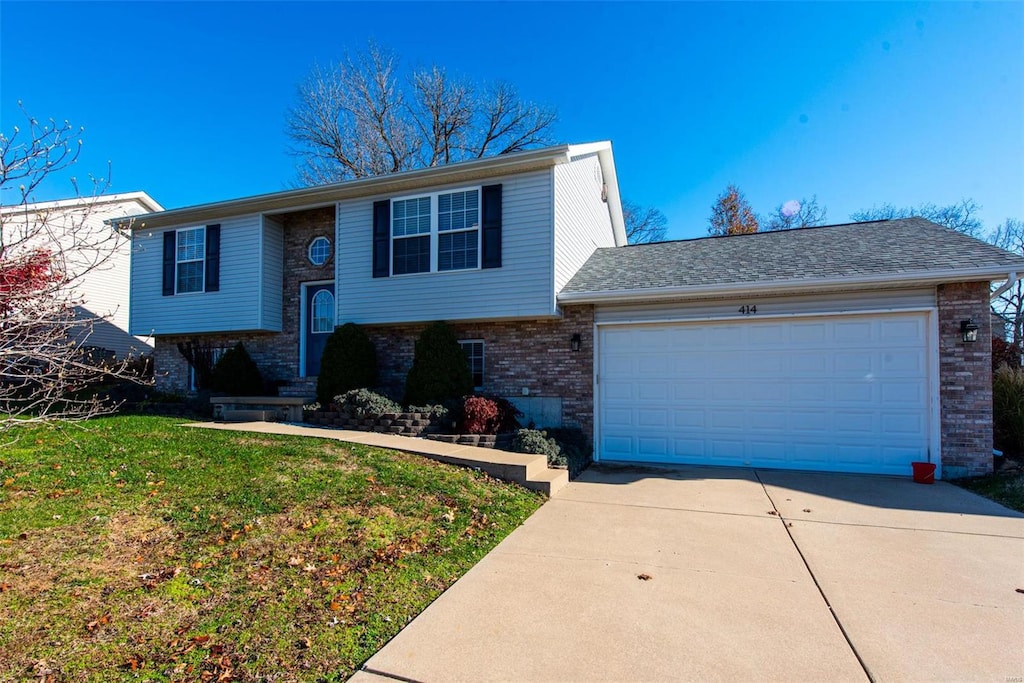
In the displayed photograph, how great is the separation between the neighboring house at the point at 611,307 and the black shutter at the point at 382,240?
0.15 feet

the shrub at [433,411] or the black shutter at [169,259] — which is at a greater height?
the black shutter at [169,259]

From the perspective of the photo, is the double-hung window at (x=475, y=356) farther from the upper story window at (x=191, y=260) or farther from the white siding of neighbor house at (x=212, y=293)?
the upper story window at (x=191, y=260)

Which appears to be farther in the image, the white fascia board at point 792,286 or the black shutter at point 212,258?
the black shutter at point 212,258

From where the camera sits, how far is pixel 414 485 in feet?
19.4

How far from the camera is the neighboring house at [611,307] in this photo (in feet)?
26.3

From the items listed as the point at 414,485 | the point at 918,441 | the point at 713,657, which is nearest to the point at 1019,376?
the point at 918,441

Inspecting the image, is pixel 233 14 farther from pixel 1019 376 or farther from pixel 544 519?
pixel 1019 376

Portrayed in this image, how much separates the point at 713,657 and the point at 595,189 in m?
11.3

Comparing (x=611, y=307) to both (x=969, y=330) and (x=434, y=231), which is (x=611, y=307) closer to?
(x=434, y=231)

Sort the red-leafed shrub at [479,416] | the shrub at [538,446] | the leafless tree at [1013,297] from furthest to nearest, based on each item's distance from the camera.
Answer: the leafless tree at [1013,297]
the red-leafed shrub at [479,416]
the shrub at [538,446]

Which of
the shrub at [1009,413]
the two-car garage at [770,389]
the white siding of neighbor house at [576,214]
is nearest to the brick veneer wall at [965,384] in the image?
the two-car garage at [770,389]

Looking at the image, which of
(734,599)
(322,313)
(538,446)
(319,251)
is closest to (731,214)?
(319,251)

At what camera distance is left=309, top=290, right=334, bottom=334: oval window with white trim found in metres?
12.1

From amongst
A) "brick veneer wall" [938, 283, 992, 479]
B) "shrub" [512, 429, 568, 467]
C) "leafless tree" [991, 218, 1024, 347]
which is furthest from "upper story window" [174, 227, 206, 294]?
"leafless tree" [991, 218, 1024, 347]
